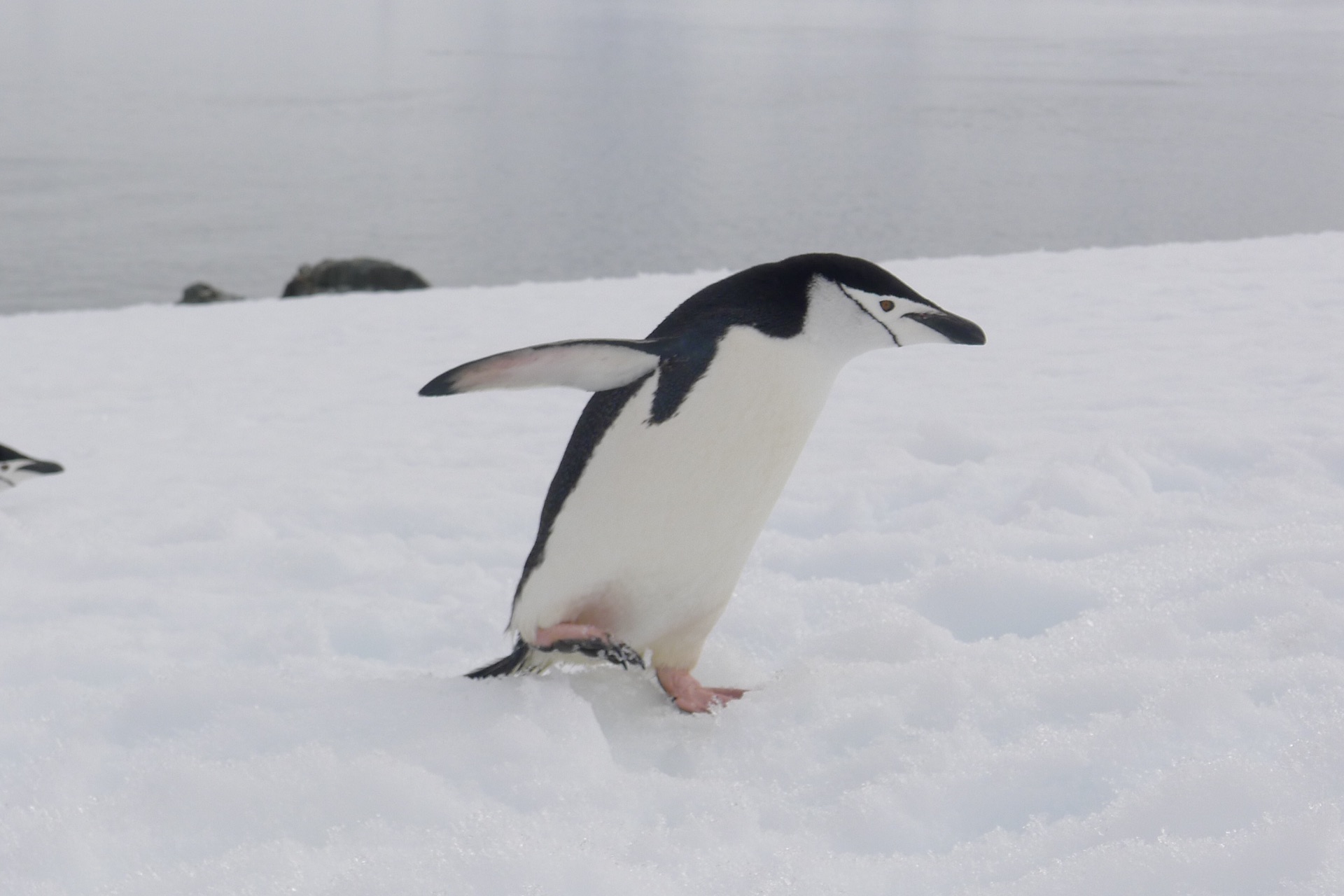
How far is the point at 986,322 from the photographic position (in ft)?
20.1

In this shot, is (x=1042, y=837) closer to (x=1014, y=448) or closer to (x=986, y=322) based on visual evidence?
(x=1014, y=448)

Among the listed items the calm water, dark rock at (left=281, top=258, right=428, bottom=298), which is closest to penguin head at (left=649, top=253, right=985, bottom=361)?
dark rock at (left=281, top=258, right=428, bottom=298)

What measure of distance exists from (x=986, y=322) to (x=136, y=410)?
402 centimetres

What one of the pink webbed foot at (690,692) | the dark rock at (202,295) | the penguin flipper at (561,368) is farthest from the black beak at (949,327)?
the dark rock at (202,295)

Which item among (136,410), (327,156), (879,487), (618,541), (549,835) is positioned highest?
(618,541)

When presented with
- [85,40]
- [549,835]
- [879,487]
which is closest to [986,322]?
[879,487]

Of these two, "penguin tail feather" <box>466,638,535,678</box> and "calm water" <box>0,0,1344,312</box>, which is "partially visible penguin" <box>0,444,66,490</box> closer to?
"penguin tail feather" <box>466,638,535,678</box>

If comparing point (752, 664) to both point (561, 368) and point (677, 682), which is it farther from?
point (561, 368)

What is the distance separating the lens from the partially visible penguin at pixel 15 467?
3.60 metres

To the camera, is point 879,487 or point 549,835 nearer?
point 549,835

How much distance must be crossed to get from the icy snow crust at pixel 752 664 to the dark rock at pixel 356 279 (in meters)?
7.03

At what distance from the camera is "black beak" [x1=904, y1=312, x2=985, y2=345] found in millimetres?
1926

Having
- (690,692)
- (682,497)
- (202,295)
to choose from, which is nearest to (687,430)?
(682,497)

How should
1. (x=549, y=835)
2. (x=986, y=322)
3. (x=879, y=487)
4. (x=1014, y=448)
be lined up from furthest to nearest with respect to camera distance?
(x=986, y=322), (x=1014, y=448), (x=879, y=487), (x=549, y=835)
